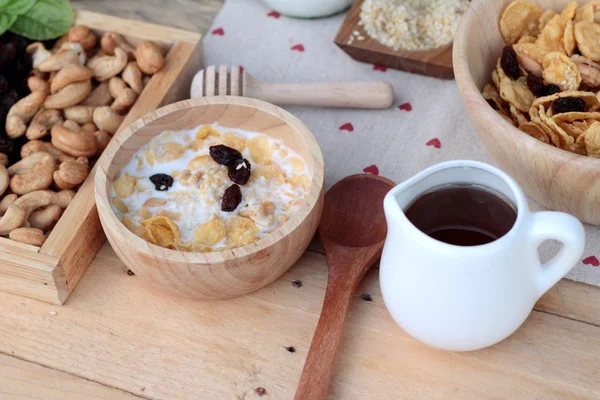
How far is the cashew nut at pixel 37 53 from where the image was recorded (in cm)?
95

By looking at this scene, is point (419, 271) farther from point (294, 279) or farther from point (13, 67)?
point (13, 67)

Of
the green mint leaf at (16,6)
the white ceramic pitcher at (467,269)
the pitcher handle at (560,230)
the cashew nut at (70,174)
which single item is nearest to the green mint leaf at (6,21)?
the green mint leaf at (16,6)

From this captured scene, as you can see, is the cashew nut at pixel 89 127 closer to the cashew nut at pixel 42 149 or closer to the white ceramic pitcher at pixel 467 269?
the cashew nut at pixel 42 149

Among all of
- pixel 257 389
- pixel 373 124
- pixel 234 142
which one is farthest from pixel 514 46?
pixel 257 389

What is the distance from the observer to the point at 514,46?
84 centimetres

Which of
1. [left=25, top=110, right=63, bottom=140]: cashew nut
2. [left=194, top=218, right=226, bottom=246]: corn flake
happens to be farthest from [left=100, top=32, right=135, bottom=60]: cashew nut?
[left=194, top=218, right=226, bottom=246]: corn flake

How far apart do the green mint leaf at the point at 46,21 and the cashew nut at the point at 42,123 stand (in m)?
0.13

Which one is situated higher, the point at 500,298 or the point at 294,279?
the point at 500,298

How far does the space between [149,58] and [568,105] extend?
0.46 m

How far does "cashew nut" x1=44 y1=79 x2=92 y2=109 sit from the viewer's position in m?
0.90

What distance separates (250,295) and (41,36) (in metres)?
0.44

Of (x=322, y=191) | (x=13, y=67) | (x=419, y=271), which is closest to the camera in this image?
(x=419, y=271)

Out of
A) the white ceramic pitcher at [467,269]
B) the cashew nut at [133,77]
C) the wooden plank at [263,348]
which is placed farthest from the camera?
the cashew nut at [133,77]

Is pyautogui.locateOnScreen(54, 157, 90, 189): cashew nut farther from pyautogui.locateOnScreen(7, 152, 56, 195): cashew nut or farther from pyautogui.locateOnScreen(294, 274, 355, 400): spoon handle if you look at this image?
pyautogui.locateOnScreen(294, 274, 355, 400): spoon handle
